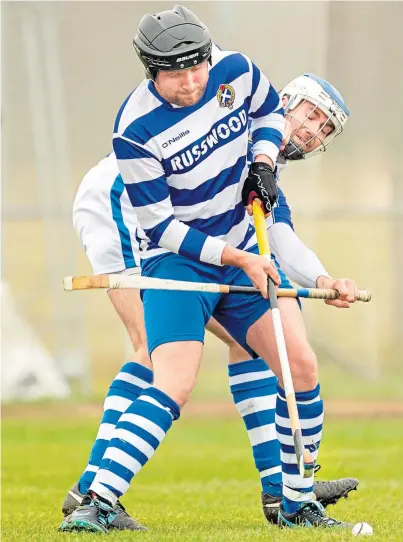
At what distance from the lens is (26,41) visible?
17812 mm

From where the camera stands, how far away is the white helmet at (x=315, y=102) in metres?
4.85

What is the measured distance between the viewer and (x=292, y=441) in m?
4.60

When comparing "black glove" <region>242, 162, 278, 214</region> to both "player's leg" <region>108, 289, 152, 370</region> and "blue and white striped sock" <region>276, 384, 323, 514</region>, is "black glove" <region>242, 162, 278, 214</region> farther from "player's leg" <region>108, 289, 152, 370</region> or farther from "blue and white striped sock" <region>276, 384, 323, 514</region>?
"player's leg" <region>108, 289, 152, 370</region>

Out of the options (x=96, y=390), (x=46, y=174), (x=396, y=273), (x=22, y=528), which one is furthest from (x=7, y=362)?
(x=22, y=528)

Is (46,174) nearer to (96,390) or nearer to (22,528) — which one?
(96,390)

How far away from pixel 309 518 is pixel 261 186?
1.19 m

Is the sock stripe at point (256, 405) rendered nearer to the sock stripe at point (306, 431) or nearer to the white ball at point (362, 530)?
the sock stripe at point (306, 431)

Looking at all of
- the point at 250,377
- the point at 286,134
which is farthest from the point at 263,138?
the point at 250,377

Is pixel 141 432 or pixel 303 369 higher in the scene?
pixel 303 369

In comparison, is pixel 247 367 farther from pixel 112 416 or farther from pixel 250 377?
pixel 112 416

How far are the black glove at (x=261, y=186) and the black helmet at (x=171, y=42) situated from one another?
0.46 meters

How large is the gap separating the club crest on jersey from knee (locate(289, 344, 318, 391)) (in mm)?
899

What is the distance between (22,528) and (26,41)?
44.9ft

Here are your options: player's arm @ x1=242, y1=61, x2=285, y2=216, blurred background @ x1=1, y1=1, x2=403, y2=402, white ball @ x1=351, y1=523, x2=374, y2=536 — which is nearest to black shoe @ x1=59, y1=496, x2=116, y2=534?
white ball @ x1=351, y1=523, x2=374, y2=536
